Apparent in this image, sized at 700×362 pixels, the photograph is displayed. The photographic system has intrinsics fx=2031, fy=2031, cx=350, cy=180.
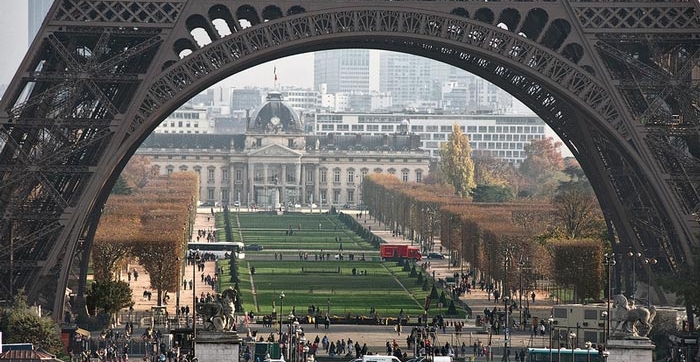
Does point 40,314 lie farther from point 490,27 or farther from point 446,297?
point 446,297

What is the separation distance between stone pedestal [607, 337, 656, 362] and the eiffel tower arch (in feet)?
74.8

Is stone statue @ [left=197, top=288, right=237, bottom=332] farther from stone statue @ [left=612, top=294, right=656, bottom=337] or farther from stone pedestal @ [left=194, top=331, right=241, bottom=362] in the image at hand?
stone statue @ [left=612, top=294, right=656, bottom=337]

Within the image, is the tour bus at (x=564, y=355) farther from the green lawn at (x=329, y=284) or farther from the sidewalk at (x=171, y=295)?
the green lawn at (x=329, y=284)

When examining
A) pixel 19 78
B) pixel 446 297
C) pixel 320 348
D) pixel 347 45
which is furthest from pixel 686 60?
pixel 446 297

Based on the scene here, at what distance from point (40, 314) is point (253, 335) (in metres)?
11.2

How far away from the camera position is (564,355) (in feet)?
Result: 247

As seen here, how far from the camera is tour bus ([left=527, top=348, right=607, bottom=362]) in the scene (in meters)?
72.6

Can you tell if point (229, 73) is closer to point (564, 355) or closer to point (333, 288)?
point (564, 355)

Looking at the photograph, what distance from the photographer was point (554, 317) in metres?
88.9

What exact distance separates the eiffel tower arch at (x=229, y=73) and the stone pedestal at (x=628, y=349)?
2281 centimetres

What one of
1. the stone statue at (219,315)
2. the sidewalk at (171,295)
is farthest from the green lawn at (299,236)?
the stone statue at (219,315)

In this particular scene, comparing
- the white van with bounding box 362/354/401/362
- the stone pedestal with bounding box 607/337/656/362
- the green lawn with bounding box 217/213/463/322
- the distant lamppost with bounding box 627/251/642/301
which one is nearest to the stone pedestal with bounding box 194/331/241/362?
the stone pedestal with bounding box 607/337/656/362

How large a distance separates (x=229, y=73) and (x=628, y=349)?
27.0 m

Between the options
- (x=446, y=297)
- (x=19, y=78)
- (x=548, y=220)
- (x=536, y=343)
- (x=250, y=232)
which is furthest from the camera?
(x=250, y=232)
